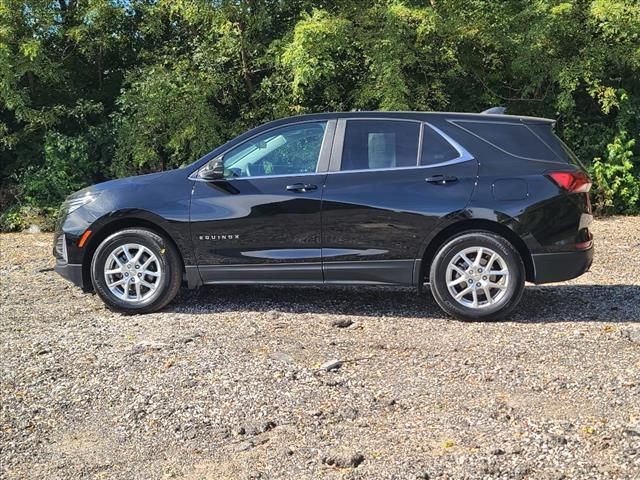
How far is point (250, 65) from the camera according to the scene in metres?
11.9

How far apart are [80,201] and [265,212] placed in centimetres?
170

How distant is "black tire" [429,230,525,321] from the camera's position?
5.82 meters

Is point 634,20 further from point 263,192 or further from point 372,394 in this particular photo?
point 372,394

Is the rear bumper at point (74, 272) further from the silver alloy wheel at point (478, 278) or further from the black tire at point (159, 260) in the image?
the silver alloy wheel at point (478, 278)

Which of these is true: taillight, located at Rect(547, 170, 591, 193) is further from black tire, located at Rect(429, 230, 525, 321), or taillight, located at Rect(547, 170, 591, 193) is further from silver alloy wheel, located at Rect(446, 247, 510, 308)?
silver alloy wheel, located at Rect(446, 247, 510, 308)

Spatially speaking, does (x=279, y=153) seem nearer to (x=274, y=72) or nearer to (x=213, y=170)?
(x=213, y=170)

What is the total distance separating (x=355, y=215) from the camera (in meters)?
6.00

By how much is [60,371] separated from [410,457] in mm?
2515

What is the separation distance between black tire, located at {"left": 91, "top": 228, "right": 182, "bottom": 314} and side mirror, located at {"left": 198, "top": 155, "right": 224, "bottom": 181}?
0.65 metres

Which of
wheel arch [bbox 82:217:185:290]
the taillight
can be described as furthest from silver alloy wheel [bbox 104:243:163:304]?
the taillight

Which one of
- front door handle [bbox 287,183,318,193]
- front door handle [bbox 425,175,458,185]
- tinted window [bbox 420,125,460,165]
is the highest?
tinted window [bbox 420,125,460,165]

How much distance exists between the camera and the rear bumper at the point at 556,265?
5.84 meters

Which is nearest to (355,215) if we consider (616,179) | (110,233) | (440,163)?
(440,163)

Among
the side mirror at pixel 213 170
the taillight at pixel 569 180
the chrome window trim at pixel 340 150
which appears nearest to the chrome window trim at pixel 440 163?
the chrome window trim at pixel 340 150
